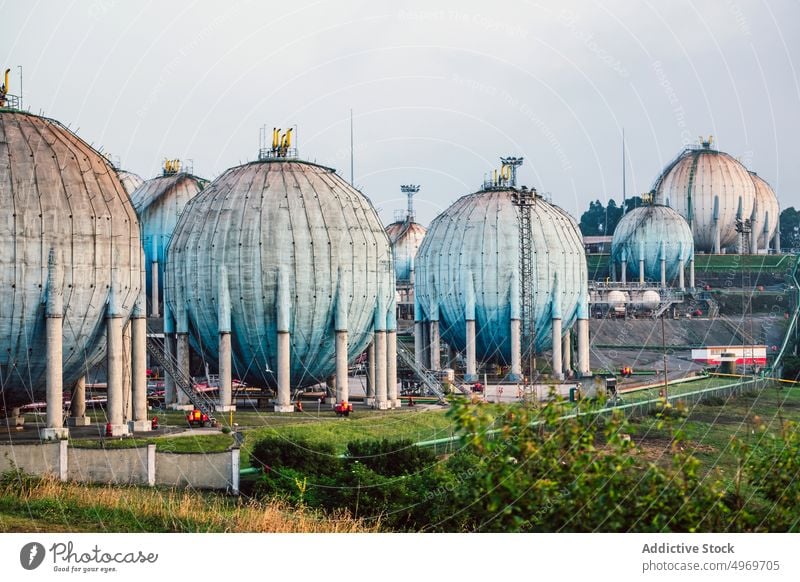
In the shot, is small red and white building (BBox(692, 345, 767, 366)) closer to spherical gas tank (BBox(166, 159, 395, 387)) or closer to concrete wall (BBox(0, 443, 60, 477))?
spherical gas tank (BBox(166, 159, 395, 387))

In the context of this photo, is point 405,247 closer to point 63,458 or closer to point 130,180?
point 130,180

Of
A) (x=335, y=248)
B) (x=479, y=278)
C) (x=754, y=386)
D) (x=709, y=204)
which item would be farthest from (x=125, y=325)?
(x=709, y=204)

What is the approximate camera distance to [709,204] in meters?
123

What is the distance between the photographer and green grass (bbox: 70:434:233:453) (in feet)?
125

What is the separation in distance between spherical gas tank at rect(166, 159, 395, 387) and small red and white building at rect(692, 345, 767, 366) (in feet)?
102

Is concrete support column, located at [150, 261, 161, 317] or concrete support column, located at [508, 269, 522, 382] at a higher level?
concrete support column, located at [150, 261, 161, 317]

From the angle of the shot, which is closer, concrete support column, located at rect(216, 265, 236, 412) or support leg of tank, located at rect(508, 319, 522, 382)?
concrete support column, located at rect(216, 265, 236, 412)

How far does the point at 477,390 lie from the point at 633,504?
44638 mm

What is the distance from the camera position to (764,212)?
13112 cm

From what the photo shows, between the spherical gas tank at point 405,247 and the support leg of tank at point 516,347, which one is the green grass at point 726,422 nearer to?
the support leg of tank at point 516,347

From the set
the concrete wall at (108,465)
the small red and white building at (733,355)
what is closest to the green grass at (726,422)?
the small red and white building at (733,355)

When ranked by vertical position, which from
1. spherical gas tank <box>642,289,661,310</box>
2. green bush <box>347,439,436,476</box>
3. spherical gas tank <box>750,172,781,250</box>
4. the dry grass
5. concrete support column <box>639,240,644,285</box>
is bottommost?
the dry grass

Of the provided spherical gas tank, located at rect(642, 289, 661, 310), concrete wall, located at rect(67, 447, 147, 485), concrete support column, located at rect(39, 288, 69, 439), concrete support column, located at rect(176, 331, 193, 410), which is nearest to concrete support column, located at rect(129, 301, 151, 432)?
concrete support column, located at rect(39, 288, 69, 439)
